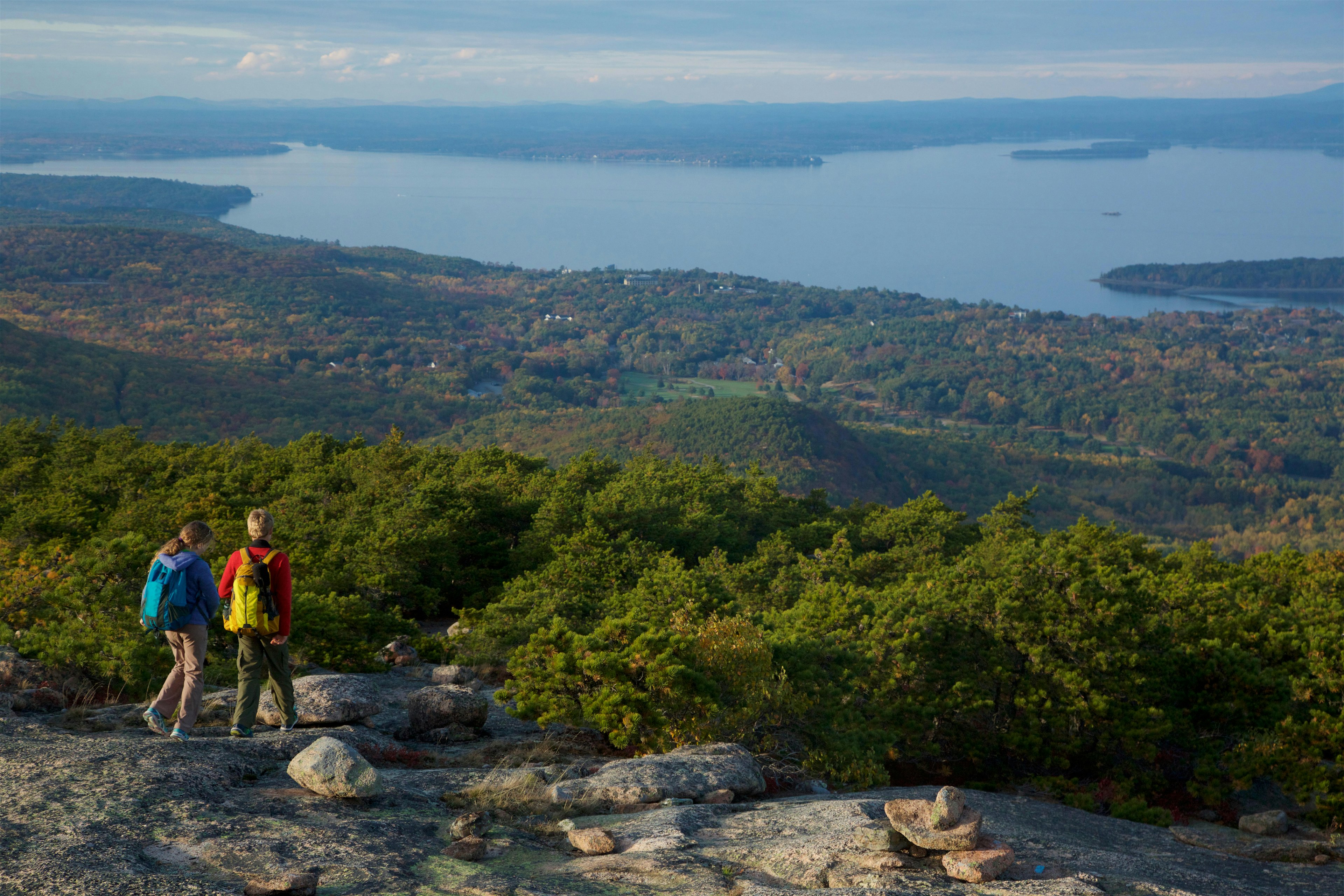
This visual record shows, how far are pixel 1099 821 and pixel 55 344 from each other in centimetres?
10473

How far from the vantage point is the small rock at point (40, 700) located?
1148 centimetres

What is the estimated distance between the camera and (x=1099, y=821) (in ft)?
38.5

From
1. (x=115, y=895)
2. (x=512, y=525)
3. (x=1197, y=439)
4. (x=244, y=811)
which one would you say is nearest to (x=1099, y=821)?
(x=244, y=811)

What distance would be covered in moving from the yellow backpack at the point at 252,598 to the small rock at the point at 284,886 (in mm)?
3530

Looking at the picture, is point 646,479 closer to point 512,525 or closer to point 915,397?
point 512,525

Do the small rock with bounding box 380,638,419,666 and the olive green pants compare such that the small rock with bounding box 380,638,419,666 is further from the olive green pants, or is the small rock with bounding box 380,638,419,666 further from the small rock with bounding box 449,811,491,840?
the small rock with bounding box 449,811,491,840

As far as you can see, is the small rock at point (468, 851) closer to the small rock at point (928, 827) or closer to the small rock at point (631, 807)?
the small rock at point (631, 807)

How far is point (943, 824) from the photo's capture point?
8.10 meters

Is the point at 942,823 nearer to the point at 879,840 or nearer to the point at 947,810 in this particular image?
the point at 947,810

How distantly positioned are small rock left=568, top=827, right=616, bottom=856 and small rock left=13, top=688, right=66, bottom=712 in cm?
725

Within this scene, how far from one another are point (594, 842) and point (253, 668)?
4390 mm

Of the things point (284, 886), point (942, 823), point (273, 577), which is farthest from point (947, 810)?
point (273, 577)

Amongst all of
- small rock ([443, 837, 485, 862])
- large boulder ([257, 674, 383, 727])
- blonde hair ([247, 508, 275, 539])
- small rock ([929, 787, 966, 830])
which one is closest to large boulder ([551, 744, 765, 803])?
small rock ([443, 837, 485, 862])

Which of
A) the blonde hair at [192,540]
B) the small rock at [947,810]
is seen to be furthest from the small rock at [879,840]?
the blonde hair at [192,540]
